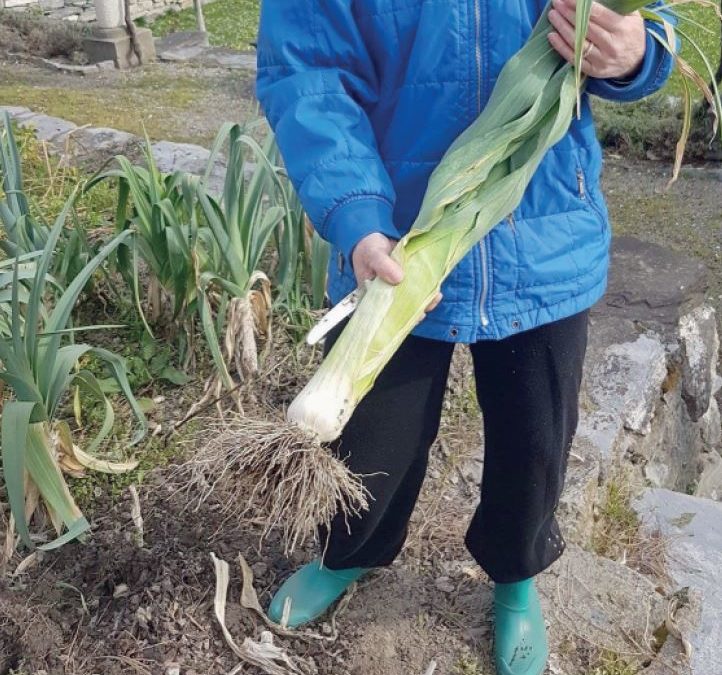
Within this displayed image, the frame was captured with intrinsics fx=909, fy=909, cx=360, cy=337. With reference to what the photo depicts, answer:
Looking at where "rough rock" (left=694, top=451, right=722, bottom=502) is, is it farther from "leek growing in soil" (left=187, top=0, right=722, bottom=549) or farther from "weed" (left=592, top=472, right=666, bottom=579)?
"leek growing in soil" (left=187, top=0, right=722, bottom=549)

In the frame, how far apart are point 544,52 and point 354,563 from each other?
1.01 metres

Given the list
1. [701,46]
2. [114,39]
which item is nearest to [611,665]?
[114,39]

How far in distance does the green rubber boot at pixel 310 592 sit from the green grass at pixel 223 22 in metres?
9.00

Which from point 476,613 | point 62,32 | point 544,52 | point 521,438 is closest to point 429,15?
point 544,52

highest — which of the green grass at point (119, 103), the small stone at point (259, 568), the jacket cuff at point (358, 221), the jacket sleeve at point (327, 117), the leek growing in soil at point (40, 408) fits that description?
the jacket sleeve at point (327, 117)

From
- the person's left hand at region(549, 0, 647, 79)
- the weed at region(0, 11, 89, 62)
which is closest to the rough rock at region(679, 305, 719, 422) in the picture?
the person's left hand at region(549, 0, 647, 79)

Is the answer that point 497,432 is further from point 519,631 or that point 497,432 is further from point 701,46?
point 701,46

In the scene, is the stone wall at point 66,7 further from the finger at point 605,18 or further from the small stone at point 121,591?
the finger at point 605,18

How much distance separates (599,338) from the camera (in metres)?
2.94

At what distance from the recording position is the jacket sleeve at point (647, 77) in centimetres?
137

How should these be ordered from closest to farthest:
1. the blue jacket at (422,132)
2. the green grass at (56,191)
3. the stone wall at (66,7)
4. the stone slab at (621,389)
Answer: the blue jacket at (422,132) → the stone slab at (621,389) → the green grass at (56,191) → the stone wall at (66,7)

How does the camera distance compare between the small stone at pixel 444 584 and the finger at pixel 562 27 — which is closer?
the finger at pixel 562 27

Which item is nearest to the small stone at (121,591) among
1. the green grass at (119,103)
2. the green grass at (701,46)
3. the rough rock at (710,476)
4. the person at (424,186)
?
the person at (424,186)

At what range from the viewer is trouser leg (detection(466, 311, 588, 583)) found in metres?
1.49
